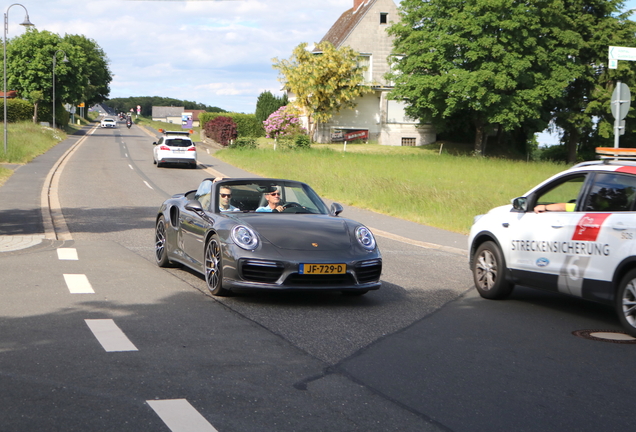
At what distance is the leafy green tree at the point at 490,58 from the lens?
46.6 metres

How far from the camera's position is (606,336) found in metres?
6.87

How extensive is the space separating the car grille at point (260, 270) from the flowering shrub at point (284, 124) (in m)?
49.6

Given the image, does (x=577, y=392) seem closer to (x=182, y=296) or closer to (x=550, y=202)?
(x=550, y=202)

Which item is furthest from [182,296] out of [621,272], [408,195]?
[408,195]

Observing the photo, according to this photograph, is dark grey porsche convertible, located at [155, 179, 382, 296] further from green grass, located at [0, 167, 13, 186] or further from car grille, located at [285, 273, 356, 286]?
green grass, located at [0, 167, 13, 186]

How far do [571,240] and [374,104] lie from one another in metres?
54.5

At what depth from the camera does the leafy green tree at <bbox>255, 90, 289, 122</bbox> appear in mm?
65688

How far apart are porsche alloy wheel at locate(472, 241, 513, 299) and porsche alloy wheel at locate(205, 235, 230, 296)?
3037mm

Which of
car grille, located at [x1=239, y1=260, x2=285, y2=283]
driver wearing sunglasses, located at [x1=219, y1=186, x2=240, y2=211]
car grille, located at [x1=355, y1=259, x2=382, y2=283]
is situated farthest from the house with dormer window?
car grille, located at [x1=239, y1=260, x2=285, y2=283]

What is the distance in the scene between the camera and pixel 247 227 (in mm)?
7992

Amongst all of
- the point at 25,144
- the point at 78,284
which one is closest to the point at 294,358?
the point at 78,284

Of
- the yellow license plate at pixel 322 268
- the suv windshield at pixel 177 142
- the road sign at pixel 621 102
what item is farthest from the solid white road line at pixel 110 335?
the suv windshield at pixel 177 142

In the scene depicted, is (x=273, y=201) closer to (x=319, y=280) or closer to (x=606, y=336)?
(x=319, y=280)

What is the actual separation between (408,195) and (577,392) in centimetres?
1787
